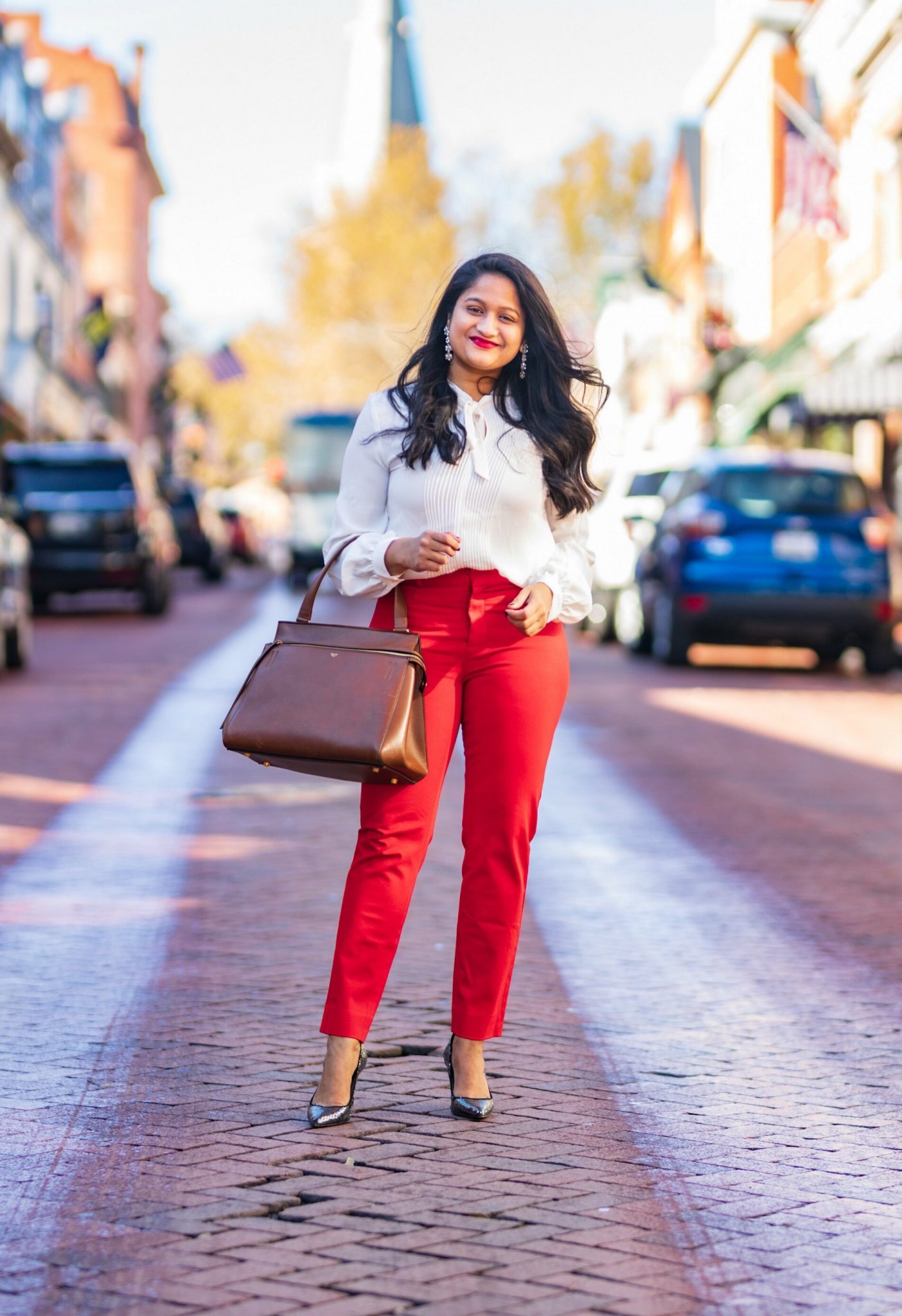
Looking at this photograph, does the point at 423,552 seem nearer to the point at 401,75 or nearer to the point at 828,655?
the point at 828,655

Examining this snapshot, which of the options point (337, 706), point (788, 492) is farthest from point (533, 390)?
point (788, 492)

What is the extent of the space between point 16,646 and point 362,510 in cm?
1159

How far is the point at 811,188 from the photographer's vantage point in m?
27.8

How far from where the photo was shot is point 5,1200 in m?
3.56

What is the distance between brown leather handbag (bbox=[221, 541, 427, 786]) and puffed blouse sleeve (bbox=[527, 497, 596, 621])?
0.31m

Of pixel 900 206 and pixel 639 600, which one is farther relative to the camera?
pixel 900 206

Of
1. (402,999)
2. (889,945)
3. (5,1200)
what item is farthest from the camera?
(889,945)

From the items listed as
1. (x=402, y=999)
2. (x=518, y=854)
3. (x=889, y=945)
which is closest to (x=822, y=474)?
(x=889, y=945)

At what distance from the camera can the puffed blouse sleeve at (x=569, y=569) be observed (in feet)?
13.7

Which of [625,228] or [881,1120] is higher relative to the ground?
[625,228]

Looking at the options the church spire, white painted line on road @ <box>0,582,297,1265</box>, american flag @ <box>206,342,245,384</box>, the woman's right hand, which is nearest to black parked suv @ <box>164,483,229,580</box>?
white painted line on road @ <box>0,582,297,1265</box>

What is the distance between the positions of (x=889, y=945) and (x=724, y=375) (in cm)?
3485

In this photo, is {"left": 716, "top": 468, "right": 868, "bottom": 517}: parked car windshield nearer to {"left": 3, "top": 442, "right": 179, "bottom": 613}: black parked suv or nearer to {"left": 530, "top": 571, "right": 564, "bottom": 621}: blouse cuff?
{"left": 3, "top": 442, "right": 179, "bottom": 613}: black parked suv

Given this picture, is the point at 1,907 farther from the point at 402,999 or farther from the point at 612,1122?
the point at 612,1122
